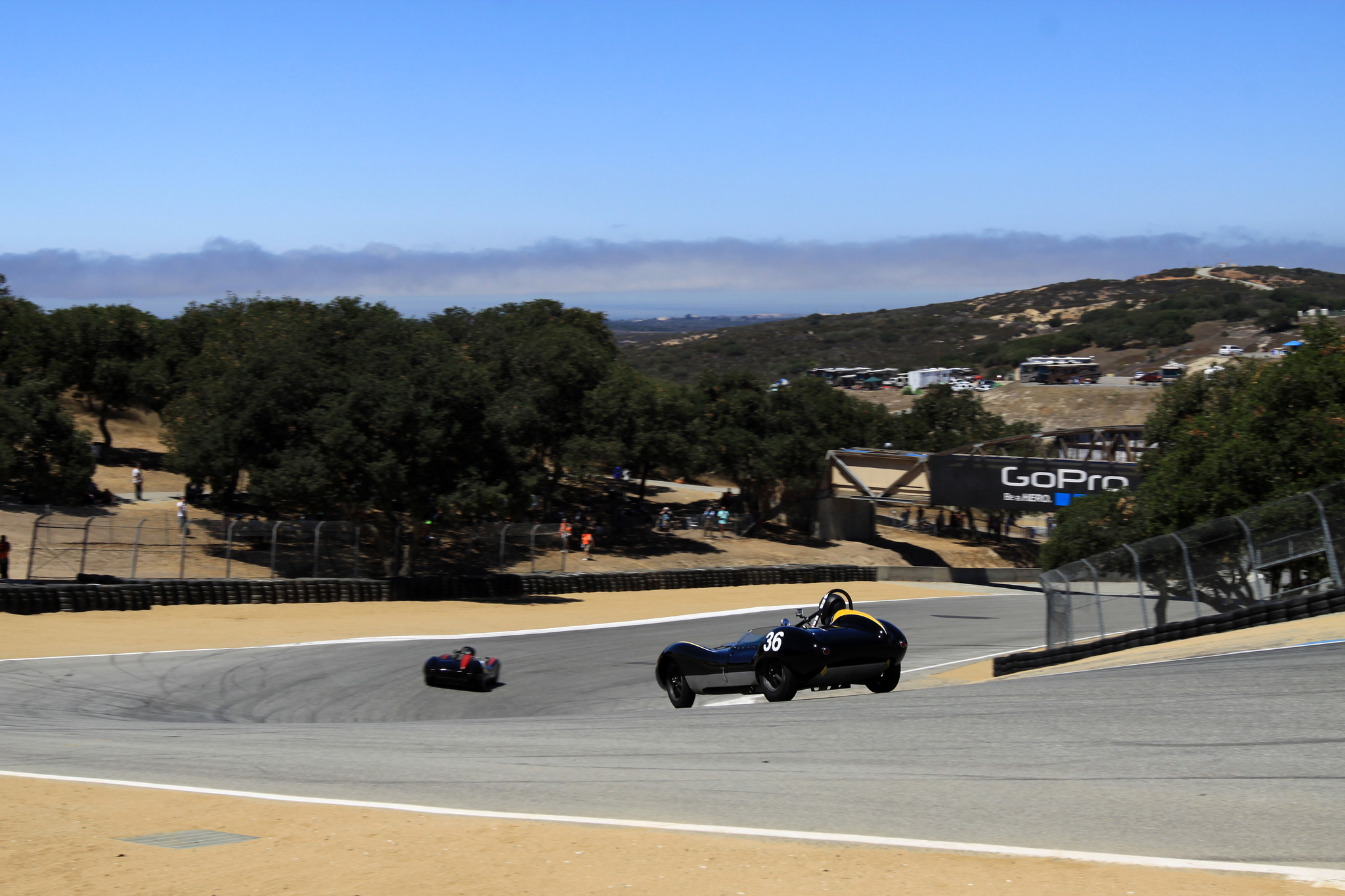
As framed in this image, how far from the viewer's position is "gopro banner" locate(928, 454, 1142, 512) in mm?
46281

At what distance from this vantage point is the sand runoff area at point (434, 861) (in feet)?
18.0

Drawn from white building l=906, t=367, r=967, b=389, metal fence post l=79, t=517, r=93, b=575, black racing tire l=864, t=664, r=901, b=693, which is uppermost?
white building l=906, t=367, r=967, b=389

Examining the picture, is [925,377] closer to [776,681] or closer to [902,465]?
[902,465]

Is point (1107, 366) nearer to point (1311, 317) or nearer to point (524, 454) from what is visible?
point (1311, 317)

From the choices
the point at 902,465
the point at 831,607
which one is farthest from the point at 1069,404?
the point at 831,607

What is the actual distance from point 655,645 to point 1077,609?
1121 centimetres

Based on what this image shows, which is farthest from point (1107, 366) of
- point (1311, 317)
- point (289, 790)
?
point (289, 790)

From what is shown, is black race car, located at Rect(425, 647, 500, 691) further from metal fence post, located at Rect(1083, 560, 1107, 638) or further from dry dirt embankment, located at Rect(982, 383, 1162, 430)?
dry dirt embankment, located at Rect(982, 383, 1162, 430)

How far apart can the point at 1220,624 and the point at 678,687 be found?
812 centimetres

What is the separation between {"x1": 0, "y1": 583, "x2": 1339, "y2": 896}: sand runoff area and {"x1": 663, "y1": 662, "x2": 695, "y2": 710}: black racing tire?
7159mm

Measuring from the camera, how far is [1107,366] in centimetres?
15775

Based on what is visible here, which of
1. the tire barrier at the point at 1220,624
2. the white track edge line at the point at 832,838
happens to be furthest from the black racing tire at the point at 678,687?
the white track edge line at the point at 832,838

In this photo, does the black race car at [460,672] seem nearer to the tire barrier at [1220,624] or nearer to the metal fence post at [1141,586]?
the tire barrier at [1220,624]

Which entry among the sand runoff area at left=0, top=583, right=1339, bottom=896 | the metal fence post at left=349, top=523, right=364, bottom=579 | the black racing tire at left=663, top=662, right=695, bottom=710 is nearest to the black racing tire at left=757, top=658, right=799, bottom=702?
the black racing tire at left=663, top=662, right=695, bottom=710
